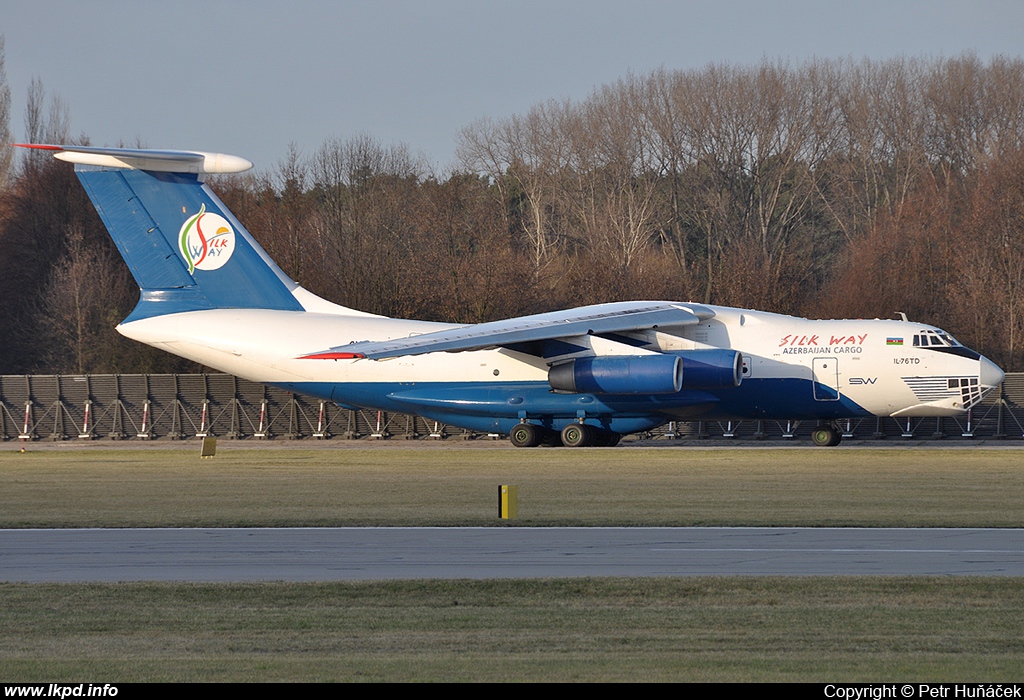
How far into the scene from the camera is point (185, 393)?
128 ft

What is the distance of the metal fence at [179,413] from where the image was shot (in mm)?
38156

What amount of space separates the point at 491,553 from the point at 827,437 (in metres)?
19.3

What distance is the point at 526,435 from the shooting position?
31094mm

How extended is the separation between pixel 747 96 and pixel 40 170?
36.3m

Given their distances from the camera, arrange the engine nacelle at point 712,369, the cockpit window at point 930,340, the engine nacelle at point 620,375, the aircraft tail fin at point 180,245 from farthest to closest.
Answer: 1. the aircraft tail fin at point 180,245
2. the cockpit window at point 930,340
3. the engine nacelle at point 712,369
4. the engine nacelle at point 620,375

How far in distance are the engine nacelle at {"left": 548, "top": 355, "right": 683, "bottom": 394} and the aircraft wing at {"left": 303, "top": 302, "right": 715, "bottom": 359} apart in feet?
2.55

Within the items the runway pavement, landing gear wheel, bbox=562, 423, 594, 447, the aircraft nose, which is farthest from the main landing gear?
the runway pavement

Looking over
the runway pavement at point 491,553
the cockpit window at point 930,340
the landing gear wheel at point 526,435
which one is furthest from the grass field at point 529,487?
the cockpit window at point 930,340

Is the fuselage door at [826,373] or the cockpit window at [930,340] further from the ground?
the cockpit window at [930,340]

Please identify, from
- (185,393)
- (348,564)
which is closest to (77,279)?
(185,393)

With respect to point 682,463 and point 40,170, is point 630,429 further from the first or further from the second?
point 40,170

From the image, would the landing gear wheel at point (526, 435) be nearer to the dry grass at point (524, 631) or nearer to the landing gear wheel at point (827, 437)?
the landing gear wheel at point (827, 437)

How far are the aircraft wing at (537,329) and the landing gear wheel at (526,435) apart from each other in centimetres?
265

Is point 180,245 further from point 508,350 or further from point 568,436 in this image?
point 568,436
